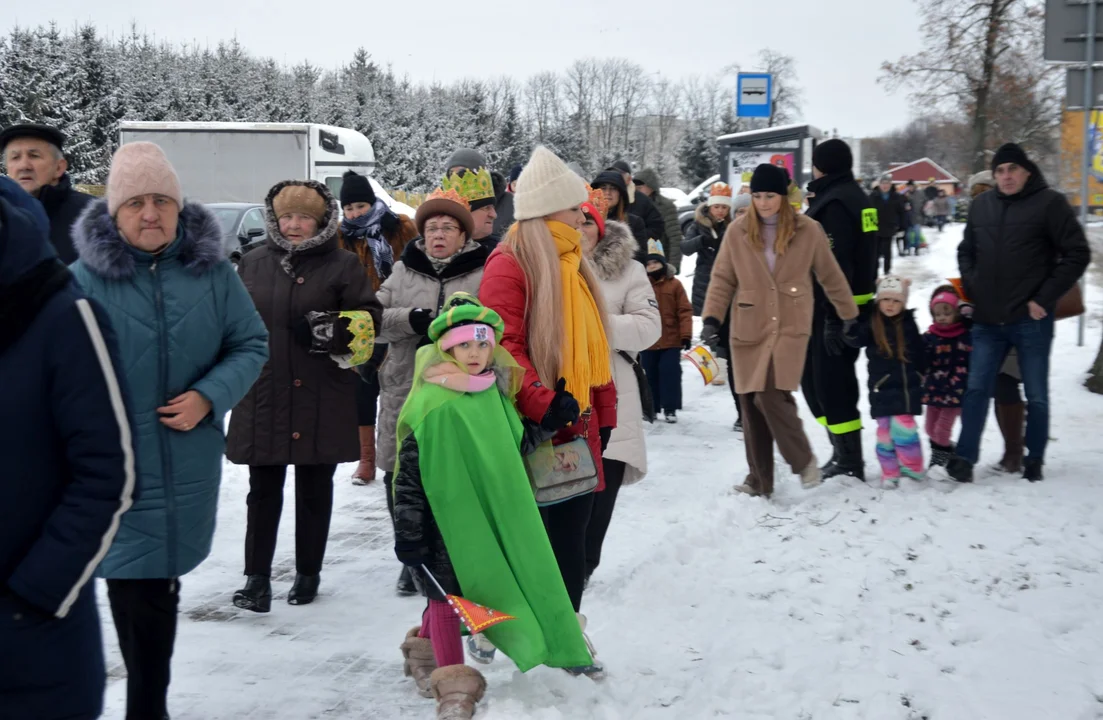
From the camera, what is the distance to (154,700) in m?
3.74

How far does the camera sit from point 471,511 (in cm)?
400

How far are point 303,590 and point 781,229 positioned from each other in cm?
367

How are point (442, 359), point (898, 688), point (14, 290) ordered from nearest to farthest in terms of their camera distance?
point (14, 290) < point (442, 359) < point (898, 688)

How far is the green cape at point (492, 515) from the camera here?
3969 millimetres

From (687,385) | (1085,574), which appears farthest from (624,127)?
(1085,574)

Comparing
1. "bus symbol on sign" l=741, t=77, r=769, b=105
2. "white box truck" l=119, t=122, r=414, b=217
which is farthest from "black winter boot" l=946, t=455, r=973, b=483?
"white box truck" l=119, t=122, r=414, b=217

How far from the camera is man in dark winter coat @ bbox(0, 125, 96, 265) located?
5.14 m

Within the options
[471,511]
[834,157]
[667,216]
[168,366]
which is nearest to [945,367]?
[834,157]

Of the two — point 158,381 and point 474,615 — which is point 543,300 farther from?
point 158,381

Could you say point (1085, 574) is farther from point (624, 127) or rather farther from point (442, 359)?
point (624, 127)

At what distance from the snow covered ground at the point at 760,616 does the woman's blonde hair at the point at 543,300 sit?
1.22 metres

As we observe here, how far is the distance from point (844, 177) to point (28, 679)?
6337 mm

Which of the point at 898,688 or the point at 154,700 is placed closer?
the point at 154,700

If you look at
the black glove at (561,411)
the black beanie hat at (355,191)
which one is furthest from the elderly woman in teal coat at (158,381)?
the black beanie hat at (355,191)
